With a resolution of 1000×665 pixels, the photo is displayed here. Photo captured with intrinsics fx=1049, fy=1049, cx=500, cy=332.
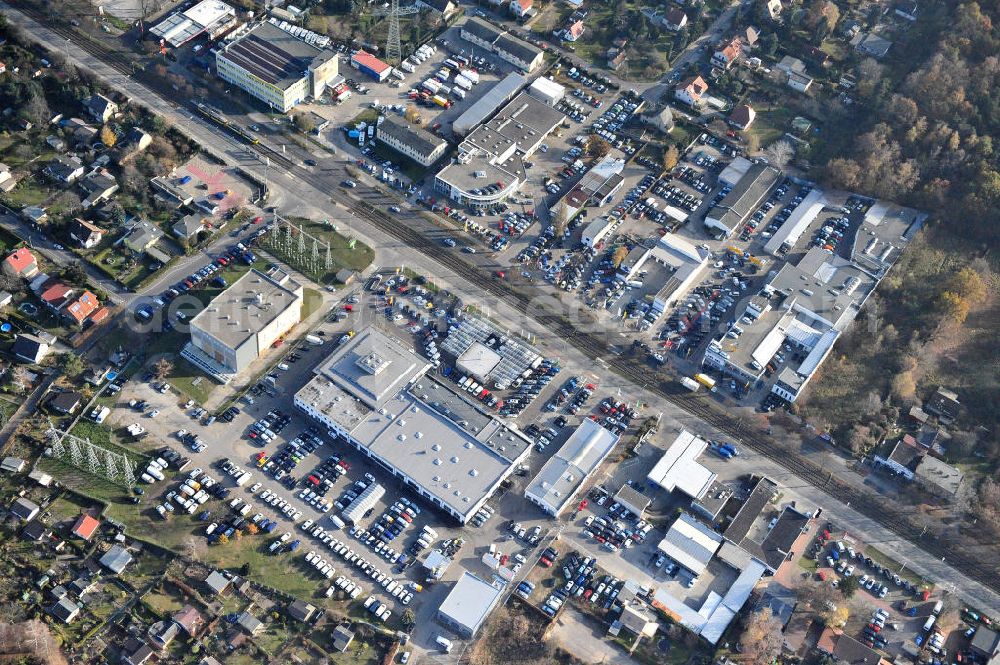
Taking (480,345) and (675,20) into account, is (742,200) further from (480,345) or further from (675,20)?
(480,345)

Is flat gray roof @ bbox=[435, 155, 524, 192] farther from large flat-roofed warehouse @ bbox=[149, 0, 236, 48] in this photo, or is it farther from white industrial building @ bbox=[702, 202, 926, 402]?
large flat-roofed warehouse @ bbox=[149, 0, 236, 48]

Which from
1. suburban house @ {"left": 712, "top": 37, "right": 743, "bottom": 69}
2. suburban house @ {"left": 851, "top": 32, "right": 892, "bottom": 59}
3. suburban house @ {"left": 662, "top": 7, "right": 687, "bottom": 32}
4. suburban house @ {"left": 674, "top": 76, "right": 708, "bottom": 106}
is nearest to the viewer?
suburban house @ {"left": 674, "top": 76, "right": 708, "bottom": 106}

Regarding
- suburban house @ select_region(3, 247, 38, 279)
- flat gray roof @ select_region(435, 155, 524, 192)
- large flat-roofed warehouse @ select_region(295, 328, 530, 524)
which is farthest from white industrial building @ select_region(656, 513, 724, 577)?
suburban house @ select_region(3, 247, 38, 279)

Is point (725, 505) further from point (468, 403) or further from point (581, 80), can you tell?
A: point (581, 80)

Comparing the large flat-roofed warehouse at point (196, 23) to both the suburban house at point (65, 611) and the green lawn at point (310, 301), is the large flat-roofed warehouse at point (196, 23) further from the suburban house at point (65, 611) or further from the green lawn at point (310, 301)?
the suburban house at point (65, 611)

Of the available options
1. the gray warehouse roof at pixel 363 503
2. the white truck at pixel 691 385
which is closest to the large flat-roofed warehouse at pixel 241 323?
the gray warehouse roof at pixel 363 503

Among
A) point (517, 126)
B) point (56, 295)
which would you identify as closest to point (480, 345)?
point (517, 126)
